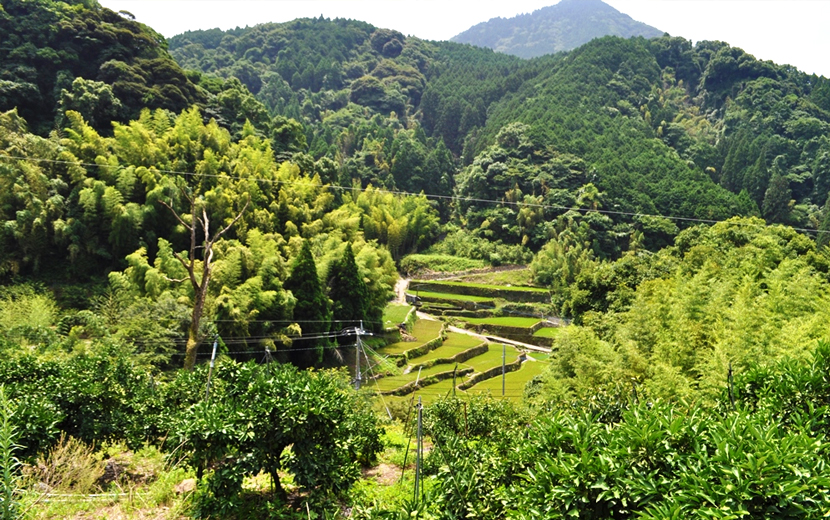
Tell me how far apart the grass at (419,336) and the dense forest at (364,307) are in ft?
1.59

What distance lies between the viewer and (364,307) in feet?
81.2

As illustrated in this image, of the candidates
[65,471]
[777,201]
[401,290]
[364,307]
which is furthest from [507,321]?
[777,201]

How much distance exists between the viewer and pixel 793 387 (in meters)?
3.98

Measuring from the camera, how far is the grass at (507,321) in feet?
108

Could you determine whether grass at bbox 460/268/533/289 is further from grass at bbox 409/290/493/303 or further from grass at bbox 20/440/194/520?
grass at bbox 20/440/194/520

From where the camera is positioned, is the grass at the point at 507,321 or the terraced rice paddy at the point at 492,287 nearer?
the grass at the point at 507,321

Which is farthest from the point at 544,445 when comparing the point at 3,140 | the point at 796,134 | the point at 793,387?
the point at 796,134

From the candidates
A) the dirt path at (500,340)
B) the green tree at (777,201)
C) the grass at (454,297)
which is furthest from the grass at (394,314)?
the green tree at (777,201)

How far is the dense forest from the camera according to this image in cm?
355

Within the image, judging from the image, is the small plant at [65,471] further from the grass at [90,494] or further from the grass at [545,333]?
the grass at [545,333]

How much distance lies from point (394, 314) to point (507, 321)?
7901 mm

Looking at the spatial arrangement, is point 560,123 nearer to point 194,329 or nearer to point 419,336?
point 419,336

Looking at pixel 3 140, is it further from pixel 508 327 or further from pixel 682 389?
pixel 508 327

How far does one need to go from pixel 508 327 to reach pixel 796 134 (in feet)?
199
